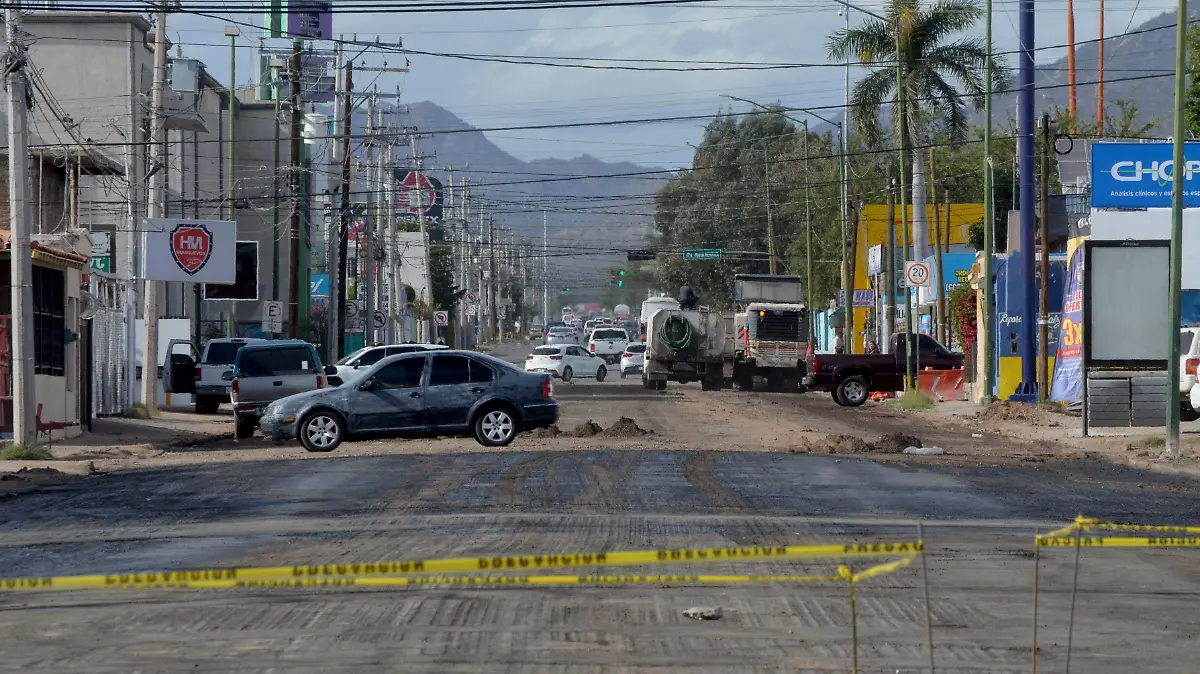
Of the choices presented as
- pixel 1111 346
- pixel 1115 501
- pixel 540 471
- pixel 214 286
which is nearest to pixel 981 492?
pixel 1115 501

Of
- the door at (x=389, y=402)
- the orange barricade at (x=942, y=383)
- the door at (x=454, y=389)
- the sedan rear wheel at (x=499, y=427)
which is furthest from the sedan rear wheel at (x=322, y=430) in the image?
the orange barricade at (x=942, y=383)

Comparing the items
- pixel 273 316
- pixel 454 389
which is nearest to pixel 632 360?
pixel 273 316

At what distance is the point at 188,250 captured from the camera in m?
39.8

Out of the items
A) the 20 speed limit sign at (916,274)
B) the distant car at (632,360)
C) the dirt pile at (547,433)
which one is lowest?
the dirt pile at (547,433)

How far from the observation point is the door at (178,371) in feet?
136

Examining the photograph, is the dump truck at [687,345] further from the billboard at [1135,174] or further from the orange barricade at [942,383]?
the billboard at [1135,174]

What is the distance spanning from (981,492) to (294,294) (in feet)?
112

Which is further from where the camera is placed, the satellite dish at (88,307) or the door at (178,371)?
the door at (178,371)

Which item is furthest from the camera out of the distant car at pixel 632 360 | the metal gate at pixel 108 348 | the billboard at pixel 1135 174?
the distant car at pixel 632 360

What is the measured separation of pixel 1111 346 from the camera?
26.4 m

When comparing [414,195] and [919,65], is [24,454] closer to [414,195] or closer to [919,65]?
[919,65]

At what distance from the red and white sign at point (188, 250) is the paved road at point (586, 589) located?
1885 centimetres

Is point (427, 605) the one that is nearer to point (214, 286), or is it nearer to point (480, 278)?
point (214, 286)

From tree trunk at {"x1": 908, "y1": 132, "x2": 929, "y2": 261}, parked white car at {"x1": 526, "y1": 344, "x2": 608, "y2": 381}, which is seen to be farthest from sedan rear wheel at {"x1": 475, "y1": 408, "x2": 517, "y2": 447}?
parked white car at {"x1": 526, "y1": 344, "x2": 608, "y2": 381}
